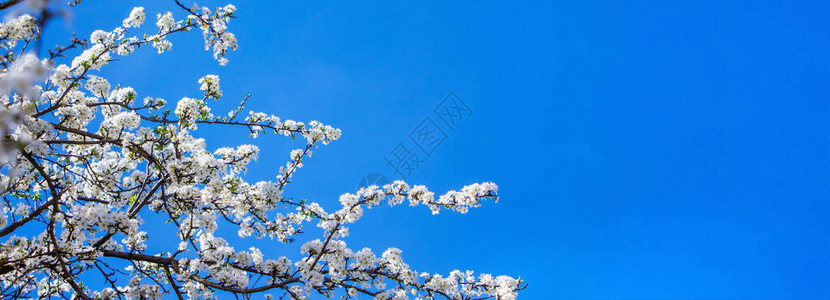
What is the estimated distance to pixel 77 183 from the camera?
8.70m

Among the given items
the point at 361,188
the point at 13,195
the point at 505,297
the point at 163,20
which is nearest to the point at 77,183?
the point at 13,195

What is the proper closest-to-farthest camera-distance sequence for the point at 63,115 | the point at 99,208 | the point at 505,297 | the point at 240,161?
the point at 99,208
the point at 505,297
the point at 63,115
the point at 240,161

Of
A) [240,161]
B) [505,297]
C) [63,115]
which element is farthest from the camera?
[240,161]

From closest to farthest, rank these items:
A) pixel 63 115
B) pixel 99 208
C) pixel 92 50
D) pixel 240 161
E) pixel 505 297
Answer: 1. pixel 99 208
2. pixel 505 297
3. pixel 63 115
4. pixel 240 161
5. pixel 92 50

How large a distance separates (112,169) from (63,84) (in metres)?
1.70

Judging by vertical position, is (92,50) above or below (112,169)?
above

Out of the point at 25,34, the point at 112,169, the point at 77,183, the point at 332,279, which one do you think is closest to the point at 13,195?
the point at 77,183

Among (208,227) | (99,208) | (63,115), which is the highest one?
(63,115)

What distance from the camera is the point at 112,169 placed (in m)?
7.81

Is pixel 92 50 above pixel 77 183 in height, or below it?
above

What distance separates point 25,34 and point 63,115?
55.9 inches

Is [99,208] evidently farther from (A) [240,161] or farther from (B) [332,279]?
(B) [332,279]

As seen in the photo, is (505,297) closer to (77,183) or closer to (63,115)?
(63,115)

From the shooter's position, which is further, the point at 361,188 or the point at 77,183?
the point at 77,183
